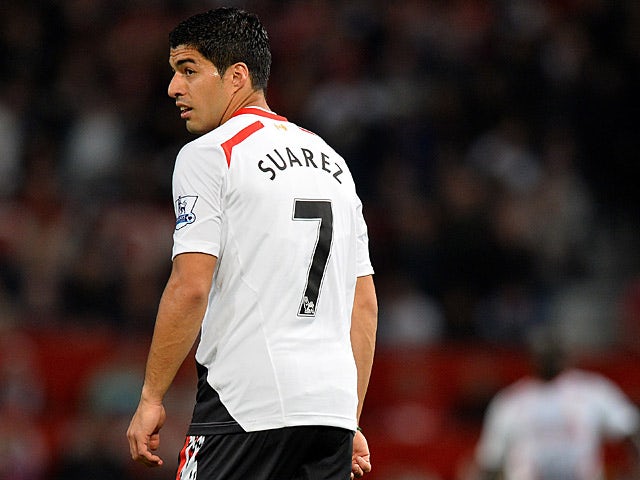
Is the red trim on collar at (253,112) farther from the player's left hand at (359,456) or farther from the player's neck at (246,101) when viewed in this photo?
the player's left hand at (359,456)

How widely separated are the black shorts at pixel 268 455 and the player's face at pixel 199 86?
3.37 ft

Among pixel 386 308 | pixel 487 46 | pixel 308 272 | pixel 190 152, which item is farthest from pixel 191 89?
pixel 487 46

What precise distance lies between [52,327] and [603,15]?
627 cm

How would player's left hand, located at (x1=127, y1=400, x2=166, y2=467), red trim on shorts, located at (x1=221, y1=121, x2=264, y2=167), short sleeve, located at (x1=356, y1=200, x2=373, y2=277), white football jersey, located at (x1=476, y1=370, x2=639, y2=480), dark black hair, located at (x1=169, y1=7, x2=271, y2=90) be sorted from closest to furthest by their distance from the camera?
player's left hand, located at (x1=127, y1=400, x2=166, y2=467), red trim on shorts, located at (x1=221, y1=121, x2=264, y2=167), dark black hair, located at (x1=169, y1=7, x2=271, y2=90), short sleeve, located at (x1=356, y1=200, x2=373, y2=277), white football jersey, located at (x1=476, y1=370, x2=639, y2=480)

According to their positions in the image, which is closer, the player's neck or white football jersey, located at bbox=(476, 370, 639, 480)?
the player's neck

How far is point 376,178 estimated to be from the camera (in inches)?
477

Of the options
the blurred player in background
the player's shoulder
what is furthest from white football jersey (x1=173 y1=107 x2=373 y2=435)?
the player's shoulder

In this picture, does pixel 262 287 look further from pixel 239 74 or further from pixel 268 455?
pixel 239 74

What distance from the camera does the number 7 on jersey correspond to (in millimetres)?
4062

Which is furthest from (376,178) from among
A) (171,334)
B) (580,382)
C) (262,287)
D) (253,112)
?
(171,334)

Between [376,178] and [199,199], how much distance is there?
322 inches

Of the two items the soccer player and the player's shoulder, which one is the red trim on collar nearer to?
the soccer player

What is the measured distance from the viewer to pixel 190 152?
4.08 meters

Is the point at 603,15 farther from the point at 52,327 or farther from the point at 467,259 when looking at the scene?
the point at 52,327
